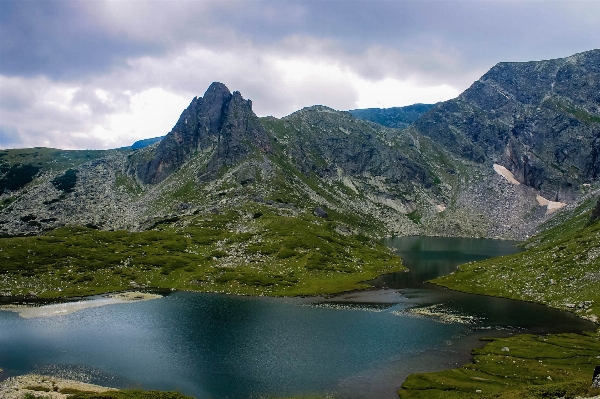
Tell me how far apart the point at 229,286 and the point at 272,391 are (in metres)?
73.7

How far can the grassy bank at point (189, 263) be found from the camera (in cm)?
12812

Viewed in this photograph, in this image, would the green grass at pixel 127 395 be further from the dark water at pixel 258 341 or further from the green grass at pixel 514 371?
the green grass at pixel 514 371

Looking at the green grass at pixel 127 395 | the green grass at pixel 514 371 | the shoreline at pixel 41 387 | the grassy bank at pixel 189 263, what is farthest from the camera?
the grassy bank at pixel 189 263

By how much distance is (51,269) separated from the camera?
13325cm

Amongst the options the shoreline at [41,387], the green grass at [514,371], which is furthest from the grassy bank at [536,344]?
the shoreline at [41,387]

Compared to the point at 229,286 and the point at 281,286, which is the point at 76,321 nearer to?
the point at 229,286

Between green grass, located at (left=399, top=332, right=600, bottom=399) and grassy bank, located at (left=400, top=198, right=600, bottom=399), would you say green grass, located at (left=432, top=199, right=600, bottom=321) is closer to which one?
grassy bank, located at (left=400, top=198, right=600, bottom=399)

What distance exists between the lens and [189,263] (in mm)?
151250

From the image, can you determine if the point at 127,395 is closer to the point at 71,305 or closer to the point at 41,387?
the point at 41,387

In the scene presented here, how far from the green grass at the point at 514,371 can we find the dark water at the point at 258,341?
157 inches

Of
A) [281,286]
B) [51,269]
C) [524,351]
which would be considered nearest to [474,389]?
[524,351]

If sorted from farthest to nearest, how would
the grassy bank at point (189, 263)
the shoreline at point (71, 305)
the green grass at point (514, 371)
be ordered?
the grassy bank at point (189, 263) → the shoreline at point (71, 305) → the green grass at point (514, 371)

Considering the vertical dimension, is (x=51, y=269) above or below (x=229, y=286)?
above

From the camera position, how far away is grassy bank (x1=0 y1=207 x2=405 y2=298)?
420ft
